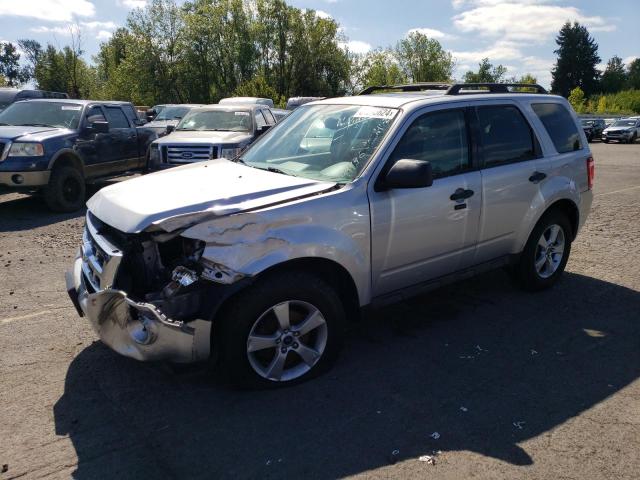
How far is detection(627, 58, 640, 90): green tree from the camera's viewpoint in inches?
3565

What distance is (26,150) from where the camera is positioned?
8609mm

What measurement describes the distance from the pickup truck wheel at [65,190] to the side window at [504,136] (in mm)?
7208

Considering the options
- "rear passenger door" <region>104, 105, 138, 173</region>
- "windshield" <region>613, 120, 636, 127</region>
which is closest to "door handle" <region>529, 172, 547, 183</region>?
"rear passenger door" <region>104, 105, 138, 173</region>

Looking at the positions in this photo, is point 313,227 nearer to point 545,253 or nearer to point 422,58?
point 545,253

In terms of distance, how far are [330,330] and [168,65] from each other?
52.5 m

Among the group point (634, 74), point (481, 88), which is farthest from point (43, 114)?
point (634, 74)

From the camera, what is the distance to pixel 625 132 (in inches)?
1281

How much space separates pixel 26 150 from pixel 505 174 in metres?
7.41

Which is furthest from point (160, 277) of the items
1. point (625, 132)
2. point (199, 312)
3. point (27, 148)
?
point (625, 132)

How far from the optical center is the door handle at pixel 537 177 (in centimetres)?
480

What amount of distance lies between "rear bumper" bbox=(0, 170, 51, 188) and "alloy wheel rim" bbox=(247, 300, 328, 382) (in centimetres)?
681

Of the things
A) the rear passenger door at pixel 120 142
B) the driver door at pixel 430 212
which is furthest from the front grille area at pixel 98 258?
the rear passenger door at pixel 120 142

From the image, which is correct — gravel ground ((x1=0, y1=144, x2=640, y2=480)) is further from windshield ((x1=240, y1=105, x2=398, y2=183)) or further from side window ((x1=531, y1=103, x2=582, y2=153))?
side window ((x1=531, y1=103, x2=582, y2=153))

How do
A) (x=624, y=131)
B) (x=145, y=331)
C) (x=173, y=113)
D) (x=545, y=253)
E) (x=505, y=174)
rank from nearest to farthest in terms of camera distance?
(x=145, y=331), (x=505, y=174), (x=545, y=253), (x=173, y=113), (x=624, y=131)
